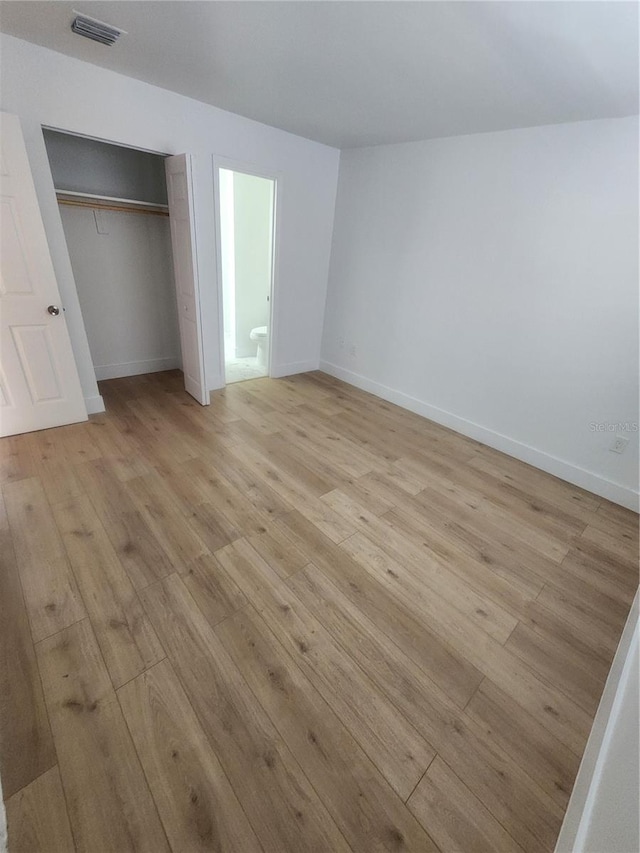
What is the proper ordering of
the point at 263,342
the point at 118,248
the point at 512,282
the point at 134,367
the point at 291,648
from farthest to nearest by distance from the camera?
the point at 263,342 < the point at 134,367 < the point at 118,248 < the point at 512,282 < the point at 291,648

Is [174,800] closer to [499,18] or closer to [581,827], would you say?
[581,827]

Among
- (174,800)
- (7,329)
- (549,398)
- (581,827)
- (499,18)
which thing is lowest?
(174,800)

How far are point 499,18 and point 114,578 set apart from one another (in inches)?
115

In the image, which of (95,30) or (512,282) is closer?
(95,30)

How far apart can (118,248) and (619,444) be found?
15.2ft

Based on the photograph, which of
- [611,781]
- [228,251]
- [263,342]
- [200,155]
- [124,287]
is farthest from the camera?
[228,251]

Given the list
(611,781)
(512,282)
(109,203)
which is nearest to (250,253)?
(109,203)

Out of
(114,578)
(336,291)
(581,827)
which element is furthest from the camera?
(336,291)

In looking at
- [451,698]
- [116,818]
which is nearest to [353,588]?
[451,698]

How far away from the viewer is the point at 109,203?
3145 millimetres

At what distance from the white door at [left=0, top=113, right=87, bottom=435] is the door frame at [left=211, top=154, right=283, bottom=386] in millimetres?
1320

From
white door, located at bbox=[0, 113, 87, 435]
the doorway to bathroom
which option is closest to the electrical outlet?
the doorway to bathroom

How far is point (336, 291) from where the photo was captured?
4121 mm

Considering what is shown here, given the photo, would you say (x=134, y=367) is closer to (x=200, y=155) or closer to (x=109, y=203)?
(x=109, y=203)
